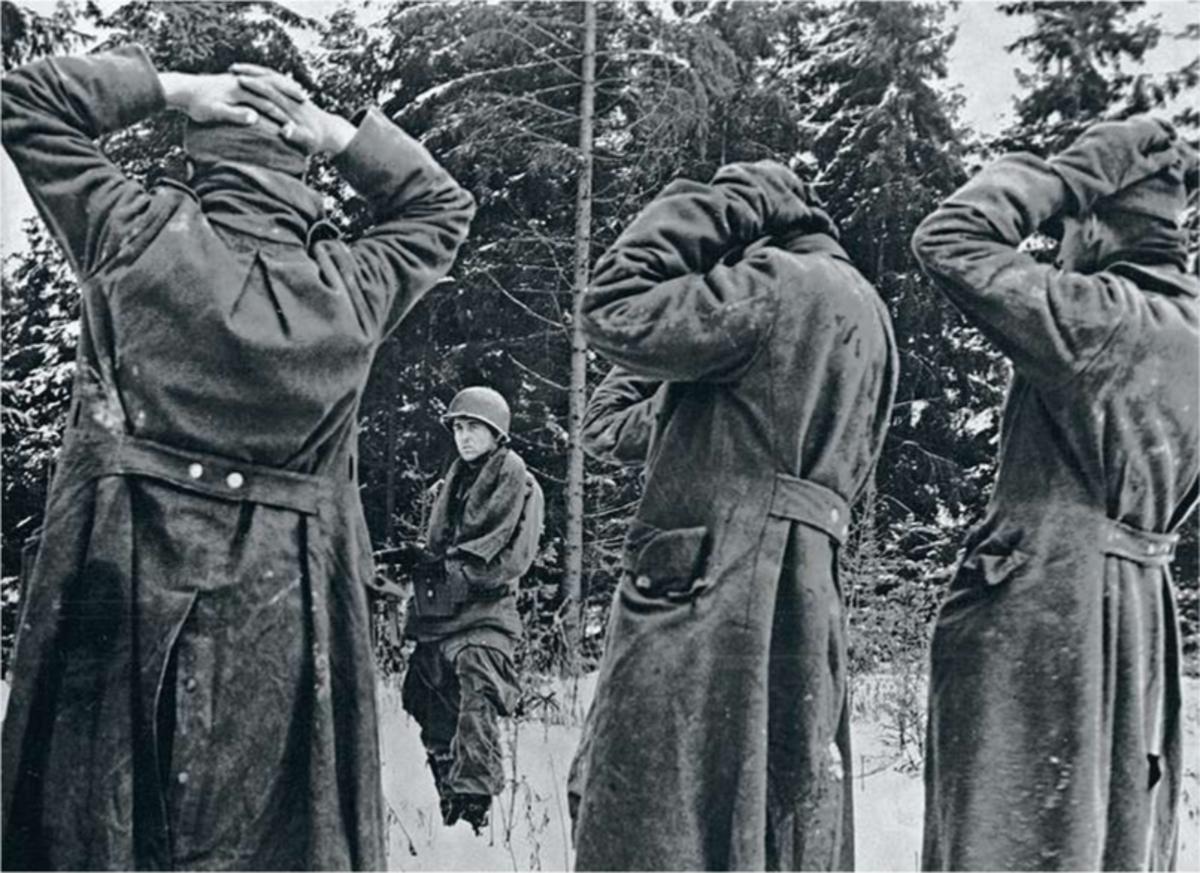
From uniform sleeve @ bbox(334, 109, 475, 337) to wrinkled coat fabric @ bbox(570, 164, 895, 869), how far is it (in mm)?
486

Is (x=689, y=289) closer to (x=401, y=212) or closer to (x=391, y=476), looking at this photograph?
(x=401, y=212)

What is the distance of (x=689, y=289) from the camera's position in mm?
4531

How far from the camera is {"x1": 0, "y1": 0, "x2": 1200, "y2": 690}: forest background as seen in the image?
10695mm

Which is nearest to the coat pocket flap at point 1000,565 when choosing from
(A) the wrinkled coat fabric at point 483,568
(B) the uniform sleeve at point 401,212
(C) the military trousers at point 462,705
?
(B) the uniform sleeve at point 401,212

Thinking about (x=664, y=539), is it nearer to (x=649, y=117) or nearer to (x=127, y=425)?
(x=127, y=425)

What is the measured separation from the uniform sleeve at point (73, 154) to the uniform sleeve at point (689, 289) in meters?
1.30

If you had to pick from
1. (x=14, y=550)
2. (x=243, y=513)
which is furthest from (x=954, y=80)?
(x=243, y=513)

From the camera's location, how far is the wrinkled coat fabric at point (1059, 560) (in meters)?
4.77

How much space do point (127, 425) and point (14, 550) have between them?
753 cm

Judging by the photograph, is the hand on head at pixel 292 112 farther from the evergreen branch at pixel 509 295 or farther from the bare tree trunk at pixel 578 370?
the evergreen branch at pixel 509 295

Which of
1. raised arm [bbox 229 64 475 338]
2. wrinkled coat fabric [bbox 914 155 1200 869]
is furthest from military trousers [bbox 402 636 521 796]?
raised arm [bbox 229 64 475 338]

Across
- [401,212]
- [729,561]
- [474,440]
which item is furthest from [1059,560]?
[474,440]

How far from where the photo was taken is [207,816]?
3816 mm

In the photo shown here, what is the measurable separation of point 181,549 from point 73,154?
94 centimetres
